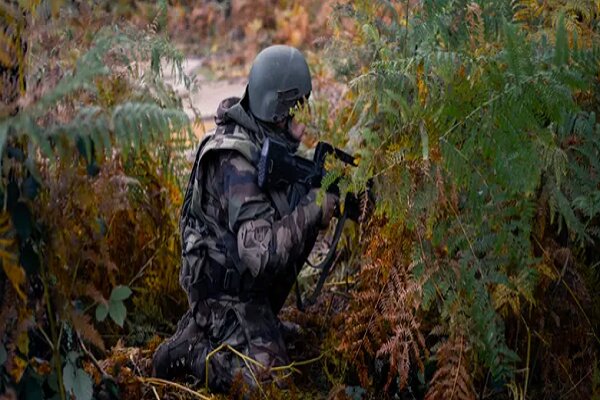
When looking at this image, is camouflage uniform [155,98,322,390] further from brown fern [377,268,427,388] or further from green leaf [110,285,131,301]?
green leaf [110,285,131,301]

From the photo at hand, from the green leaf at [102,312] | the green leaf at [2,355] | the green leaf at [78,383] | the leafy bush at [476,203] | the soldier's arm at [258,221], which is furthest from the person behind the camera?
the soldier's arm at [258,221]

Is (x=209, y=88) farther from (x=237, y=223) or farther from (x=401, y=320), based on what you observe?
(x=401, y=320)

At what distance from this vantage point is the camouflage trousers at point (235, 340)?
4.11 meters

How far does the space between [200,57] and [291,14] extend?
1.10m

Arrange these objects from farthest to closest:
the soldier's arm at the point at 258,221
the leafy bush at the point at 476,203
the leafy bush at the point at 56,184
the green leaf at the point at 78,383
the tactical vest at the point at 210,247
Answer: the tactical vest at the point at 210,247 → the soldier's arm at the point at 258,221 → the leafy bush at the point at 476,203 → the green leaf at the point at 78,383 → the leafy bush at the point at 56,184

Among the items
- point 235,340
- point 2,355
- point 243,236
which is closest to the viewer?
point 2,355

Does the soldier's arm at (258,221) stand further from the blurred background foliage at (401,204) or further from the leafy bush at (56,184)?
the leafy bush at (56,184)

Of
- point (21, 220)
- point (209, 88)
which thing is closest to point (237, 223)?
point (21, 220)

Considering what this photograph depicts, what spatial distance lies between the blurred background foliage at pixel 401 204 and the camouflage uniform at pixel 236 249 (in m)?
0.21

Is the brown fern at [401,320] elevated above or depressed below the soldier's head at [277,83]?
below

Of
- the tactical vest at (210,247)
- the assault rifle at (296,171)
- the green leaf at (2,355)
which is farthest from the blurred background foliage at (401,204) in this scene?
the tactical vest at (210,247)

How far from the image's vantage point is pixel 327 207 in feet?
13.2

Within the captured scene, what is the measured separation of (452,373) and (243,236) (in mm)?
939

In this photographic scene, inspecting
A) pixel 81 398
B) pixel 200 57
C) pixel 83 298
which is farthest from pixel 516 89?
pixel 200 57
